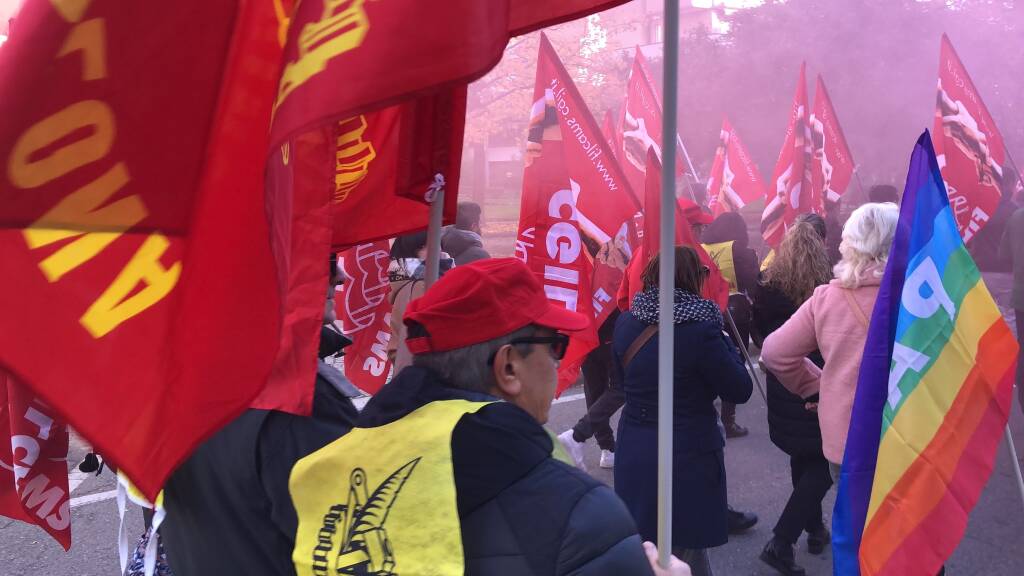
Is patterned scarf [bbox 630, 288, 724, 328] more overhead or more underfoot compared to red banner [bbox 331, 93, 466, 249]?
more underfoot

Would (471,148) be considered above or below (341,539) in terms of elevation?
above

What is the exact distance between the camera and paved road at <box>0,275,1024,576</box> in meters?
4.01

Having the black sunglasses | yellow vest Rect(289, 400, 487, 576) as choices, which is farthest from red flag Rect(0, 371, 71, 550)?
the black sunglasses

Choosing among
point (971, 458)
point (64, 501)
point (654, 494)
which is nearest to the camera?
point (971, 458)

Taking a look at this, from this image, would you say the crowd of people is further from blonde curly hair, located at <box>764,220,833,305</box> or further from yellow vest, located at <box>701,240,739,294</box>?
yellow vest, located at <box>701,240,739,294</box>

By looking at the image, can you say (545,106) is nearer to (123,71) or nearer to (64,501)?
(64,501)

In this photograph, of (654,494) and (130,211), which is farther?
(654,494)

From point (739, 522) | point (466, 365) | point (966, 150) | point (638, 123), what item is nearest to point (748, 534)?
point (739, 522)

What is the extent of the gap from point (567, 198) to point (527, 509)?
335 centimetres

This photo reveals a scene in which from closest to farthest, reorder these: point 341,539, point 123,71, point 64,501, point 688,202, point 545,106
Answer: point 123,71 < point 341,539 < point 64,501 < point 545,106 < point 688,202

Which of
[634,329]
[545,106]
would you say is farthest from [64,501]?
[545,106]

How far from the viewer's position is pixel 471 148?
2270 centimetres

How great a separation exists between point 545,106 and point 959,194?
2.94 metres

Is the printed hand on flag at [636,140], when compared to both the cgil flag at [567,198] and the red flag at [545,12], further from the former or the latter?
the red flag at [545,12]
